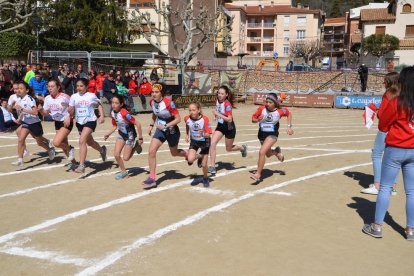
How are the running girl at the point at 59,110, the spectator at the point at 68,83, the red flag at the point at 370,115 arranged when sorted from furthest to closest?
the spectator at the point at 68,83
the running girl at the point at 59,110
the red flag at the point at 370,115

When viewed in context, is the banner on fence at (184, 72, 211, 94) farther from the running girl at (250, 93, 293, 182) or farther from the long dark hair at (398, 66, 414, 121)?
the long dark hair at (398, 66, 414, 121)

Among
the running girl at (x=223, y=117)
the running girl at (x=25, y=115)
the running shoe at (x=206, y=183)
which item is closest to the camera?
the running shoe at (x=206, y=183)

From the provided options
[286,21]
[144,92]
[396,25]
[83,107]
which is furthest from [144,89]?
[286,21]

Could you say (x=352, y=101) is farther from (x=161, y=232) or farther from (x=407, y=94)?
(x=161, y=232)

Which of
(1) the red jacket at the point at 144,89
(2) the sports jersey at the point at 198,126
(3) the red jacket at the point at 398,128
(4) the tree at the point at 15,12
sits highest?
(4) the tree at the point at 15,12

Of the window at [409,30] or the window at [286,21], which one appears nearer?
the window at [409,30]

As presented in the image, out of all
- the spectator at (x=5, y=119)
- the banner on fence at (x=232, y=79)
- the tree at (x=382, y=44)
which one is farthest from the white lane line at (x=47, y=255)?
the tree at (x=382, y=44)

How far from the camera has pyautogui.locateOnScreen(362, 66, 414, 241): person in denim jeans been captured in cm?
489

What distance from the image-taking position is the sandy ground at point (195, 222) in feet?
14.4

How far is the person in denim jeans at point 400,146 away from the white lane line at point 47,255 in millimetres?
3462

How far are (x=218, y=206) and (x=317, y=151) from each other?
19.0 ft

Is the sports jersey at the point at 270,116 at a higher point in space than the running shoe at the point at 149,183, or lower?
higher

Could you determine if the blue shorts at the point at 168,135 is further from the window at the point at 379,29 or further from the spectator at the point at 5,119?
the window at the point at 379,29

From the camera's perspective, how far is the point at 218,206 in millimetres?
6430
